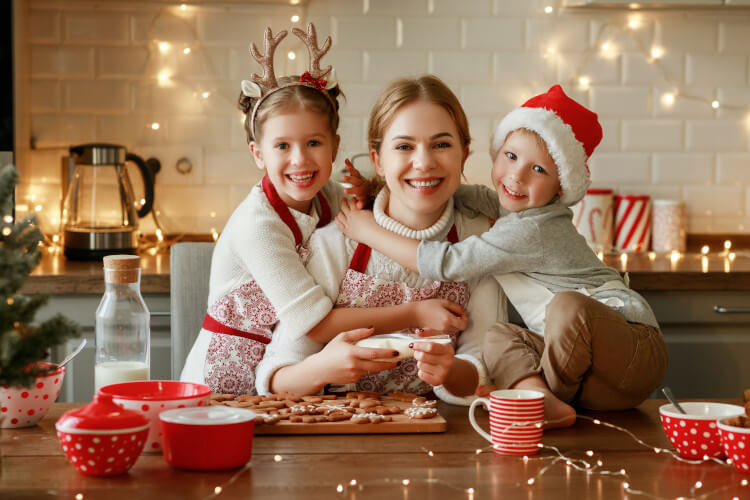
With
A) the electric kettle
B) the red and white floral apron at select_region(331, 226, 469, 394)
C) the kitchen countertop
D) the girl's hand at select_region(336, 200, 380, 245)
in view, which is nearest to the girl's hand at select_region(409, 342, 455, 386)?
the red and white floral apron at select_region(331, 226, 469, 394)

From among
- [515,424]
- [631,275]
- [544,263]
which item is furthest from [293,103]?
[631,275]

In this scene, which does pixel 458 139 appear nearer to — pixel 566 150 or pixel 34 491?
pixel 566 150

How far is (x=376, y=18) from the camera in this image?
116 inches

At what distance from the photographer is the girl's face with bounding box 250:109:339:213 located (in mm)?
1787

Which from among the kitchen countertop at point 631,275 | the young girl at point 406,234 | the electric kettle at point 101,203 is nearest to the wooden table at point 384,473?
the young girl at point 406,234

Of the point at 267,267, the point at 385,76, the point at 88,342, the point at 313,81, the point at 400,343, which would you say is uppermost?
the point at 385,76

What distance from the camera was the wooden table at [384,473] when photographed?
1.04 metres

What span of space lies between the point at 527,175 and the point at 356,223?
349 mm

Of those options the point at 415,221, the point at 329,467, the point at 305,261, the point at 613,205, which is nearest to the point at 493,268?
the point at 415,221

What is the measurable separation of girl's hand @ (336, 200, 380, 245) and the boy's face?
0.87ft

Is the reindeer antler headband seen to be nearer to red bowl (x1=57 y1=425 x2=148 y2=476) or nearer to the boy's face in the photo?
the boy's face

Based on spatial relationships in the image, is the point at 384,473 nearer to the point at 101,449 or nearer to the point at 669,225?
the point at 101,449

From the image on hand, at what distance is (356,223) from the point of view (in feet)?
6.01

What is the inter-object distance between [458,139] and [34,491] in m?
1.05
